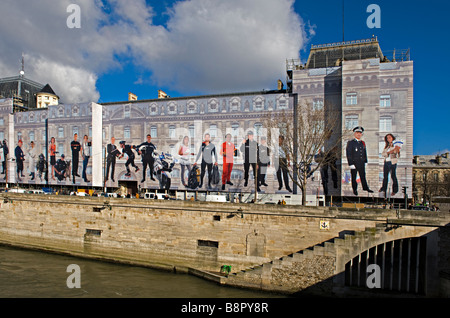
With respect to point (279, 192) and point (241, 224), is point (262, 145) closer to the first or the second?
point (279, 192)

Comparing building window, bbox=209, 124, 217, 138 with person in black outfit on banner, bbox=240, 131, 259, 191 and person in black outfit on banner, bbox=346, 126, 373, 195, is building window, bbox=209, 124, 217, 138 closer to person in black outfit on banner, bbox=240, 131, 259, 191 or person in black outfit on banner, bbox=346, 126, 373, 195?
person in black outfit on banner, bbox=240, 131, 259, 191

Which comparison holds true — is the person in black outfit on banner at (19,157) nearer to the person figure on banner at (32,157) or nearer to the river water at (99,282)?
the person figure on banner at (32,157)

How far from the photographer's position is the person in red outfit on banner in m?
40.0

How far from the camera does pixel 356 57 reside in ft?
125

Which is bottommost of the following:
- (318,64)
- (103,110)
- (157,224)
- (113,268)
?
(113,268)

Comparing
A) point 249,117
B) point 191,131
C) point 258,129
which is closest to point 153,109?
point 191,131

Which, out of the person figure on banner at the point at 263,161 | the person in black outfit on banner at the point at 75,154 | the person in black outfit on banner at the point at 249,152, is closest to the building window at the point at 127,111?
the person in black outfit on banner at the point at 75,154

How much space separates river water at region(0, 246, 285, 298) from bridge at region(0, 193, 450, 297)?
1.02 m

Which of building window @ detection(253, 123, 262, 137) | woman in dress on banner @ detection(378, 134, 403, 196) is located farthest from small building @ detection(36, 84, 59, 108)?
woman in dress on banner @ detection(378, 134, 403, 196)

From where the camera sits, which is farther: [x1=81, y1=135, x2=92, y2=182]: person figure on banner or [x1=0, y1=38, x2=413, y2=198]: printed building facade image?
[x1=81, y1=135, x2=92, y2=182]: person figure on banner

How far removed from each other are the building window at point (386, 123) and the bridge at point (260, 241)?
51.9ft

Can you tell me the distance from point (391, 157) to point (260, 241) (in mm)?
19369

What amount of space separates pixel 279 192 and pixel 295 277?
58.1 ft
